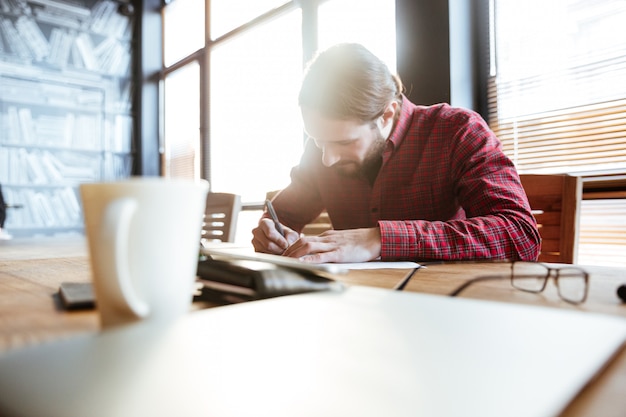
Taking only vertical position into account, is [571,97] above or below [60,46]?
below

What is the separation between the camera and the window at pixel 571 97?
188 cm

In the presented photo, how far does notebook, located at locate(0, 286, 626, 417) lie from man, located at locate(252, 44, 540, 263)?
21.1 inches

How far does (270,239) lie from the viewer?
1.13m

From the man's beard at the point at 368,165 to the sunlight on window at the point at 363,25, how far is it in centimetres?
118

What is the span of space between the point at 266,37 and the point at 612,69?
2.39 m

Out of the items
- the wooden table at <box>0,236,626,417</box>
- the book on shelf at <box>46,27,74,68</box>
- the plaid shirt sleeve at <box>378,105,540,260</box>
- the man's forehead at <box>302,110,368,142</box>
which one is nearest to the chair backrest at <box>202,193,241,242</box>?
the man's forehead at <box>302,110,368,142</box>

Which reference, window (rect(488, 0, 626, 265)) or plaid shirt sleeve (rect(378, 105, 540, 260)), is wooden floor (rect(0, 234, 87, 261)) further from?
window (rect(488, 0, 626, 265))

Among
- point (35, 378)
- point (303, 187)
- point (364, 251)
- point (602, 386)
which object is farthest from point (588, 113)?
point (35, 378)

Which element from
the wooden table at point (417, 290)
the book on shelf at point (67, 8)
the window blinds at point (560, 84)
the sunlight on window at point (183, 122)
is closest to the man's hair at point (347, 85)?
the wooden table at point (417, 290)

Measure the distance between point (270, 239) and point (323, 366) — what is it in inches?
35.7

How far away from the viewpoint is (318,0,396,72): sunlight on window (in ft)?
8.66

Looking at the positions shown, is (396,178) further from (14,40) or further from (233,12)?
(14,40)

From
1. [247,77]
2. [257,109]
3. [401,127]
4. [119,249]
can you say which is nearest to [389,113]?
[401,127]

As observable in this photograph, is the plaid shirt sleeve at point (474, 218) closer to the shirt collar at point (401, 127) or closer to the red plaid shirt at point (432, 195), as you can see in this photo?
the red plaid shirt at point (432, 195)
